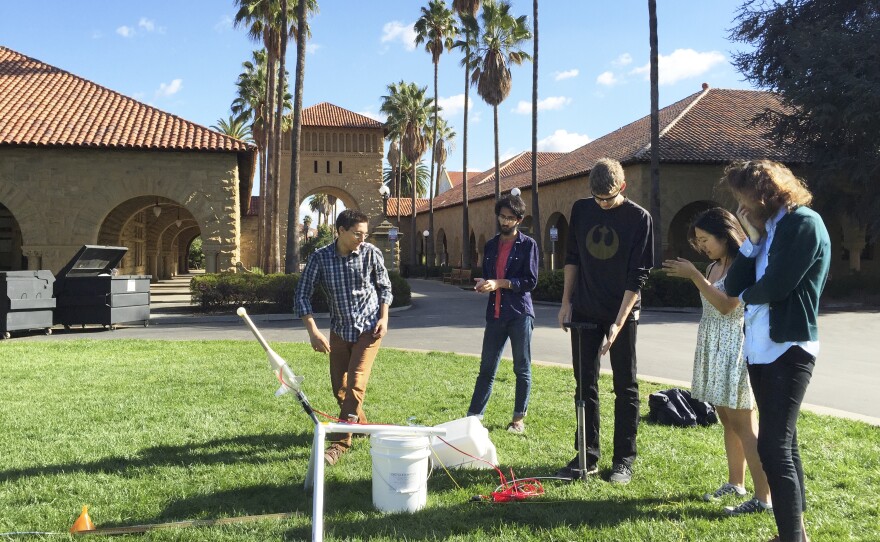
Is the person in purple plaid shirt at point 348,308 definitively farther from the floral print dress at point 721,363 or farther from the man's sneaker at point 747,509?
the man's sneaker at point 747,509

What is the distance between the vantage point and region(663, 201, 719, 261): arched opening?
1139 inches

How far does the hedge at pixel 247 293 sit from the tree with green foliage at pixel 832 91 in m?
17.7

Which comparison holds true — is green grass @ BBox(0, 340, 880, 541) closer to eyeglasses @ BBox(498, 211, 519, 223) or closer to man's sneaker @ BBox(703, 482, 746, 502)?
man's sneaker @ BBox(703, 482, 746, 502)

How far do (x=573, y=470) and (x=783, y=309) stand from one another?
1876mm

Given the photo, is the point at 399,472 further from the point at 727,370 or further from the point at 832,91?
the point at 832,91

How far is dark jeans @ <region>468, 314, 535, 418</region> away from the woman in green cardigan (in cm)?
266

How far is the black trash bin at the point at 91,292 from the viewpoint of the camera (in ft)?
49.0

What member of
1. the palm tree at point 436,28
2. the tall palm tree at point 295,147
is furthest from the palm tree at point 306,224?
the tall palm tree at point 295,147


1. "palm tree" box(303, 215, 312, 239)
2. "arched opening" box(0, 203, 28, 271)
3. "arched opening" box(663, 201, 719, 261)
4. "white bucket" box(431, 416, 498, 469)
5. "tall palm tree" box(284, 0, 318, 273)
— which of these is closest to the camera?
"white bucket" box(431, 416, 498, 469)

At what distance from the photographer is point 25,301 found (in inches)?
548

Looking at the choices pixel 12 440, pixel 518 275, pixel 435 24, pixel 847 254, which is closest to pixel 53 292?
pixel 12 440

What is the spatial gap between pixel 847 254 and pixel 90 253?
30.3 metres

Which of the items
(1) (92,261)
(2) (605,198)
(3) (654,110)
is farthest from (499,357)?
(3) (654,110)

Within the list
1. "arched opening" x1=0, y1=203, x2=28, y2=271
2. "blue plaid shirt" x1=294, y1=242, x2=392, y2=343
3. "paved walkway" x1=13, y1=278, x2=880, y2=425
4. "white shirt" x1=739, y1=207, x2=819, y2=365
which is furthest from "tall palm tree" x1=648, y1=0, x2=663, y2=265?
"arched opening" x1=0, y1=203, x2=28, y2=271
